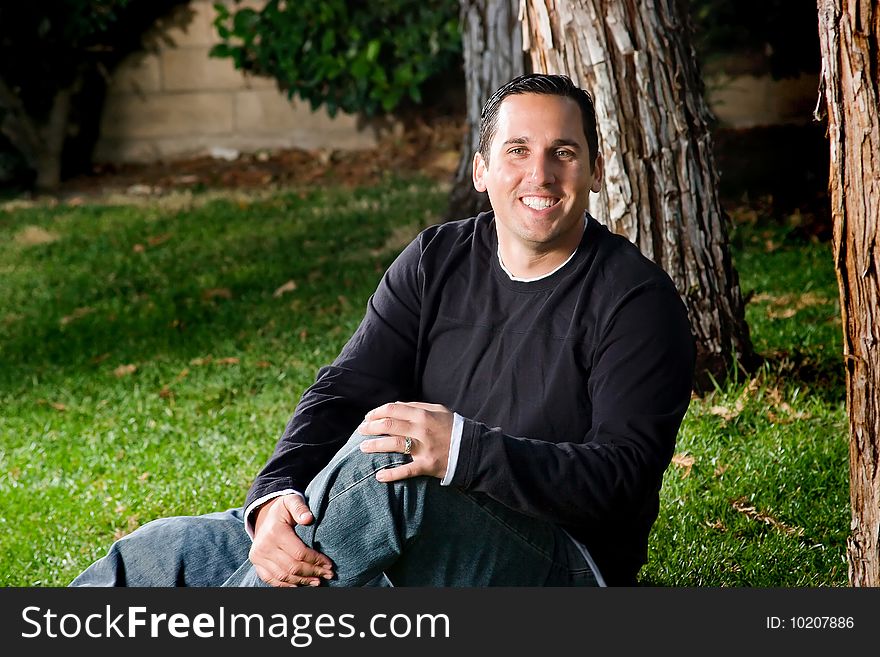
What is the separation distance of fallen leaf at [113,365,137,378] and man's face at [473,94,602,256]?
3643mm

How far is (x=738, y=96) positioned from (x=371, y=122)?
330cm

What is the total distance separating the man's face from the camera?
8.59ft

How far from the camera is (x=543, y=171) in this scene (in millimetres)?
2607

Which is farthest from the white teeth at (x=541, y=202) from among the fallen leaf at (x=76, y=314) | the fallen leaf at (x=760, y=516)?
the fallen leaf at (x=76, y=314)

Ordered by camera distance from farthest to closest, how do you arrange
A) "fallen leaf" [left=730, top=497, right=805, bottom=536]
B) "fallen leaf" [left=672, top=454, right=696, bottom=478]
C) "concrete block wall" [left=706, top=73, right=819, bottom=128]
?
"concrete block wall" [left=706, top=73, right=819, bottom=128], "fallen leaf" [left=672, top=454, right=696, bottom=478], "fallen leaf" [left=730, top=497, right=805, bottom=536]

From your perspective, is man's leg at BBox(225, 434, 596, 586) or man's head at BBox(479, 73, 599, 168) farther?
man's head at BBox(479, 73, 599, 168)

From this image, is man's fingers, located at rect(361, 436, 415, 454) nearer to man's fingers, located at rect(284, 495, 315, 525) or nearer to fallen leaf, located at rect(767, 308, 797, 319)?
man's fingers, located at rect(284, 495, 315, 525)

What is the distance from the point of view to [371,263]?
7.18 m

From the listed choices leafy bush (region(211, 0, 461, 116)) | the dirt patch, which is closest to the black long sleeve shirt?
the dirt patch

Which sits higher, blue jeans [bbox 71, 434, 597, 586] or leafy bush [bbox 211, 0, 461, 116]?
leafy bush [bbox 211, 0, 461, 116]

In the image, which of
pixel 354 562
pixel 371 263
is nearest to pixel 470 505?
pixel 354 562

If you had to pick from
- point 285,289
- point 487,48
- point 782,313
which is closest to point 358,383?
point 782,313

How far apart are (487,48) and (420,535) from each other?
16.7 feet

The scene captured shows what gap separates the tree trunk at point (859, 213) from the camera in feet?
8.10
